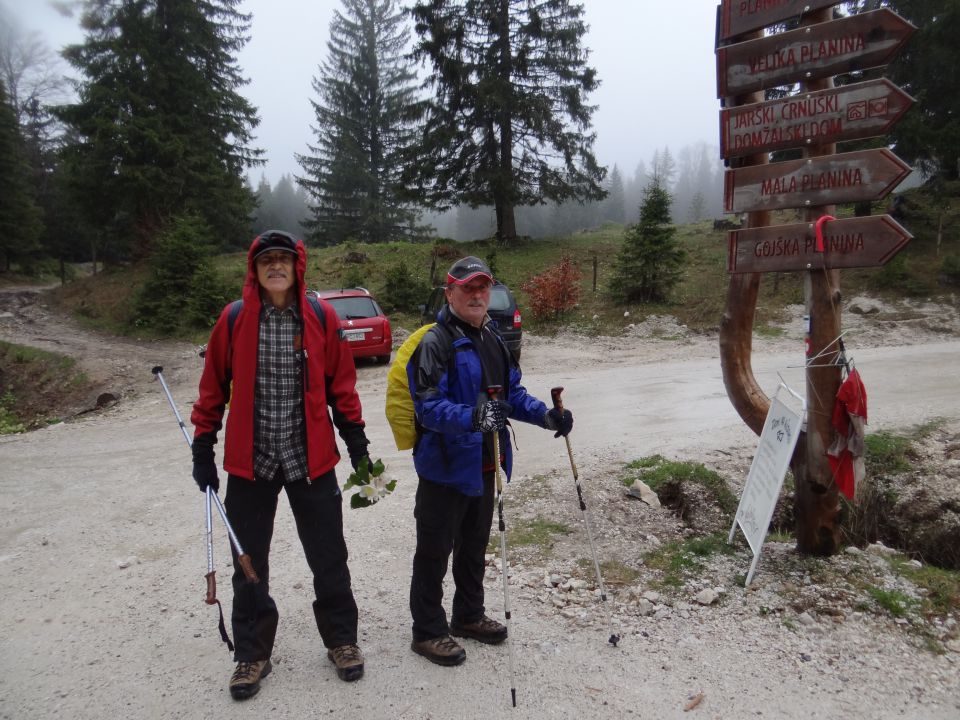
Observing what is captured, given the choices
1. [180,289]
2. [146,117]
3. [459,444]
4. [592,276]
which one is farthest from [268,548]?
[146,117]

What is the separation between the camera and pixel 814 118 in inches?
149

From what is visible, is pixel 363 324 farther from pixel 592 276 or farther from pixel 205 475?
pixel 592 276

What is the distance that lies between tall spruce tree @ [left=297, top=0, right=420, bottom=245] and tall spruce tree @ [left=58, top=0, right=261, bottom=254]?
372 inches

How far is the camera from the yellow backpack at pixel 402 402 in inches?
121

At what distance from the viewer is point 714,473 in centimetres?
574

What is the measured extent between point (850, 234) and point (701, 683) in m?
2.77

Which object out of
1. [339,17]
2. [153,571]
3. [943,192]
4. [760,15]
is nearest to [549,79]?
[943,192]

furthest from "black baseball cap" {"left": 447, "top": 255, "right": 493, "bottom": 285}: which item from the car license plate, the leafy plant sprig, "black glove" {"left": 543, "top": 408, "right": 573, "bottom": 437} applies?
the car license plate

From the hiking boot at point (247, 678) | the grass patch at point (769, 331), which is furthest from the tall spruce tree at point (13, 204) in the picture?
the hiking boot at point (247, 678)

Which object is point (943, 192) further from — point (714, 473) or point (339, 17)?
point (339, 17)

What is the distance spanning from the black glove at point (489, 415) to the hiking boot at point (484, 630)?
1.25m

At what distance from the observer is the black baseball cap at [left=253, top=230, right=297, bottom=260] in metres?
2.99

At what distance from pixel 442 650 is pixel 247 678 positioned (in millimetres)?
995

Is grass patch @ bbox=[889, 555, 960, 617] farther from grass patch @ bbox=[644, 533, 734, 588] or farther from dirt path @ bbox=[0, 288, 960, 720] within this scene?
grass patch @ bbox=[644, 533, 734, 588]
